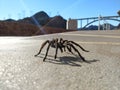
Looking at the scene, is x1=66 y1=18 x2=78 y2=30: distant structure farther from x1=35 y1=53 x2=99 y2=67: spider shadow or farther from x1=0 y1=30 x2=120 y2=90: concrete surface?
x1=0 y1=30 x2=120 y2=90: concrete surface

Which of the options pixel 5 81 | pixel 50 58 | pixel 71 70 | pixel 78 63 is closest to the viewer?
pixel 5 81

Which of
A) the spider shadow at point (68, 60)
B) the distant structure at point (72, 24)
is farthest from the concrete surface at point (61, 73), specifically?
the distant structure at point (72, 24)

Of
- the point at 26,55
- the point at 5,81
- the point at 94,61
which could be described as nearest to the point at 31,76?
the point at 5,81

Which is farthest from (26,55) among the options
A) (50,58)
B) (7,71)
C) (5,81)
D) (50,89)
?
(50,89)

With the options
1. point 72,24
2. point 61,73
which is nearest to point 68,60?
point 61,73

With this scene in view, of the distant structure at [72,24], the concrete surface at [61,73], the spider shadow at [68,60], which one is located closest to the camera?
the concrete surface at [61,73]

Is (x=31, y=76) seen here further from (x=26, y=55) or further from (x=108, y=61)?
(x=26, y=55)

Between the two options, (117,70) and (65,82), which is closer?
(65,82)

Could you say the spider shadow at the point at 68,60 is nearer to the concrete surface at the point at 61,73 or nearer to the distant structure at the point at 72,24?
the concrete surface at the point at 61,73

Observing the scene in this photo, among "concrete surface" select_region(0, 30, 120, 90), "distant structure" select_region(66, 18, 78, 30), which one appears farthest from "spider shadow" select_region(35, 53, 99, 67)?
"distant structure" select_region(66, 18, 78, 30)

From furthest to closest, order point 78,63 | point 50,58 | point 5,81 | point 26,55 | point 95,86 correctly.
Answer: point 26,55 → point 50,58 → point 78,63 → point 5,81 → point 95,86

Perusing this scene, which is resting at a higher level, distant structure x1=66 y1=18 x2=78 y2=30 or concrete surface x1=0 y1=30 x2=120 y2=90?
distant structure x1=66 y1=18 x2=78 y2=30
